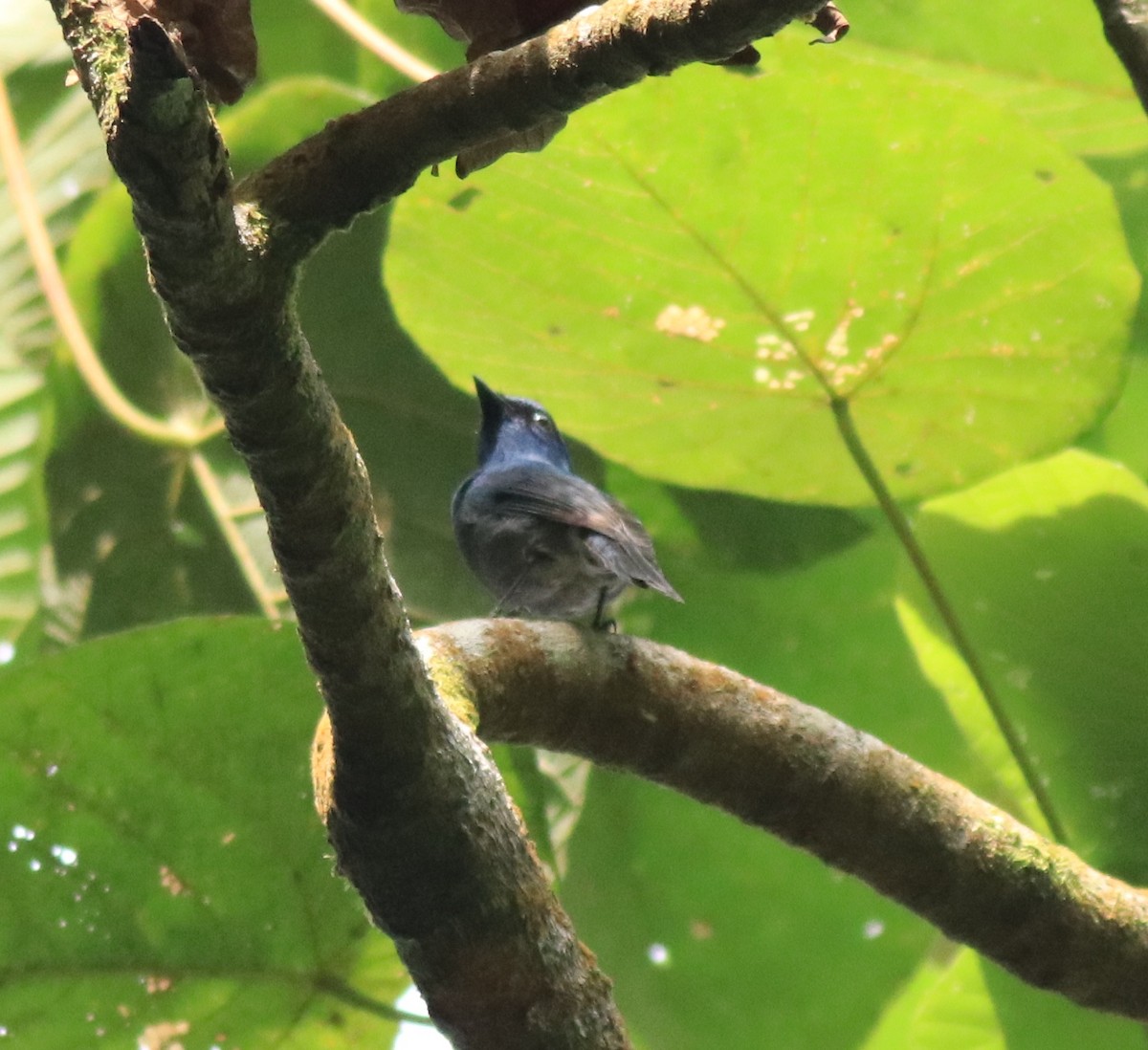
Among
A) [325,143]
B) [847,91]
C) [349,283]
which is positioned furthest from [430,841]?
[349,283]

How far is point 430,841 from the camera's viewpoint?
843 millimetres

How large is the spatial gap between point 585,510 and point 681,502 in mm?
228

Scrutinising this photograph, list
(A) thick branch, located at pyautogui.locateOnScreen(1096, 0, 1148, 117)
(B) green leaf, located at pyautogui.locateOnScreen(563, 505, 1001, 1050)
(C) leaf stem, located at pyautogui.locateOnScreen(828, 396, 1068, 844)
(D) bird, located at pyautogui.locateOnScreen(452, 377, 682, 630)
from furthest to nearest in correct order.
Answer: (B) green leaf, located at pyautogui.locateOnScreen(563, 505, 1001, 1050) < (D) bird, located at pyautogui.locateOnScreen(452, 377, 682, 630) < (C) leaf stem, located at pyautogui.locateOnScreen(828, 396, 1068, 844) < (A) thick branch, located at pyautogui.locateOnScreen(1096, 0, 1148, 117)

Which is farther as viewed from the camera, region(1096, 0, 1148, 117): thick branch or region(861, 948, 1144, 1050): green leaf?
region(861, 948, 1144, 1050): green leaf

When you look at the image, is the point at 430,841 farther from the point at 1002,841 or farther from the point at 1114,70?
the point at 1114,70

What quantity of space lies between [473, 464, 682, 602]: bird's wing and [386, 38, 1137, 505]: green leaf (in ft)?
0.32

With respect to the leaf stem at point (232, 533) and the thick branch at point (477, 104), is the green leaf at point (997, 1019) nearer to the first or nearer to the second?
the leaf stem at point (232, 533)

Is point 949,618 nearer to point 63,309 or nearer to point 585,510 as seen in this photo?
point 585,510

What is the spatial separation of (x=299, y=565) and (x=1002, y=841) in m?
0.68

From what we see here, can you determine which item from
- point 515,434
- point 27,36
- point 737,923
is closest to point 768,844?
point 737,923

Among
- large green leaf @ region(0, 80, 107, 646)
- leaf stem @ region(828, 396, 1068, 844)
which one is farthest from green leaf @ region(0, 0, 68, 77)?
leaf stem @ region(828, 396, 1068, 844)

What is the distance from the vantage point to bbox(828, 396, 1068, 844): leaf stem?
1472 mm

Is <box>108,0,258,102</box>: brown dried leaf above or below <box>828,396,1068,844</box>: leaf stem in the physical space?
below

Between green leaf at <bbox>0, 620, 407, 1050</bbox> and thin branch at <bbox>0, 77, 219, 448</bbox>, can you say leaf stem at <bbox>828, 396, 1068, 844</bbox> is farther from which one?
thin branch at <bbox>0, 77, 219, 448</bbox>
